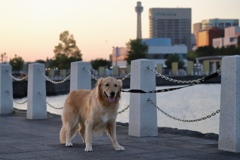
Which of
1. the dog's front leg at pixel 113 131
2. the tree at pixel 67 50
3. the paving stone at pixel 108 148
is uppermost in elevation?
the tree at pixel 67 50

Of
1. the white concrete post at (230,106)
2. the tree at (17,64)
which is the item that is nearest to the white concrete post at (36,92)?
the white concrete post at (230,106)

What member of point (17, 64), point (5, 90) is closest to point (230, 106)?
point (5, 90)

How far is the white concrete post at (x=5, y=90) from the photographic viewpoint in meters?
16.5

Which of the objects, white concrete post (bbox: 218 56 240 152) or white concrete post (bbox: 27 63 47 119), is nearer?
white concrete post (bbox: 218 56 240 152)

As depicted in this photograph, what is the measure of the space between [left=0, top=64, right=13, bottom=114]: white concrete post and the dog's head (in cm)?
991

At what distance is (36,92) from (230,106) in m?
8.14

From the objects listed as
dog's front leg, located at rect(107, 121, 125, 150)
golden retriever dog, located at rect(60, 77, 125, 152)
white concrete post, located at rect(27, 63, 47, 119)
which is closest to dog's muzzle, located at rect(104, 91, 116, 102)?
golden retriever dog, located at rect(60, 77, 125, 152)

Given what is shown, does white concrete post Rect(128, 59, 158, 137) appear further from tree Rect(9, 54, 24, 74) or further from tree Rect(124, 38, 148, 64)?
tree Rect(9, 54, 24, 74)

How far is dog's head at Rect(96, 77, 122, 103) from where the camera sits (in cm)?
721

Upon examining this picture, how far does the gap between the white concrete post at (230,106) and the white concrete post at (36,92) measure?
7.80 metres

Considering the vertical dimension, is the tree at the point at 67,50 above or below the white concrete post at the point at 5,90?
above

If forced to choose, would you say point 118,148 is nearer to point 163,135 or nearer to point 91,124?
point 91,124

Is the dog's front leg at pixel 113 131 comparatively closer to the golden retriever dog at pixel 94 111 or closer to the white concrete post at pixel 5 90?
the golden retriever dog at pixel 94 111

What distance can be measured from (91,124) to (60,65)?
111 metres
